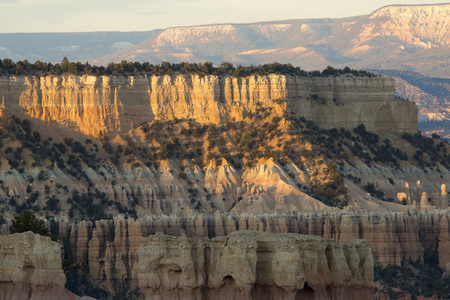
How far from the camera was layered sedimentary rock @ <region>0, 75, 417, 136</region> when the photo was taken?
14588 cm

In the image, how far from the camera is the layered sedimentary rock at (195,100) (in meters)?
146

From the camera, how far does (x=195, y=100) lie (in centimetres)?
15212

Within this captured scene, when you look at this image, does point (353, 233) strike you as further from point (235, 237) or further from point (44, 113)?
point (235, 237)

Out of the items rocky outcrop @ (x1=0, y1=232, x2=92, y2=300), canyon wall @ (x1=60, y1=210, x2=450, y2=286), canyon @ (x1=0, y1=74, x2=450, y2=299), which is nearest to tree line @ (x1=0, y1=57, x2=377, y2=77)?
canyon @ (x1=0, y1=74, x2=450, y2=299)

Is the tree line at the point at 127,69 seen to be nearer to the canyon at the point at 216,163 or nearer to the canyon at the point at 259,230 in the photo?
the canyon at the point at 216,163

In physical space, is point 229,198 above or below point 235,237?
below

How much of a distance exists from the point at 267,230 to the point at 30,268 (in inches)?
2154

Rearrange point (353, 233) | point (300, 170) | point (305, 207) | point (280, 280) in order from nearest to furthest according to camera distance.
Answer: point (280, 280) → point (353, 233) → point (305, 207) → point (300, 170)

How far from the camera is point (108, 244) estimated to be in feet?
388

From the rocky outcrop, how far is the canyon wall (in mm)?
47688

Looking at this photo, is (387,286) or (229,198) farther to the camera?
(229,198)

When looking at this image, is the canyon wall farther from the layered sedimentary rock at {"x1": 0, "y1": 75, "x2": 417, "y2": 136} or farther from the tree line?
the tree line

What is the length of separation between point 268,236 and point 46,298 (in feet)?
36.2

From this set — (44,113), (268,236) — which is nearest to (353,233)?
(44,113)
